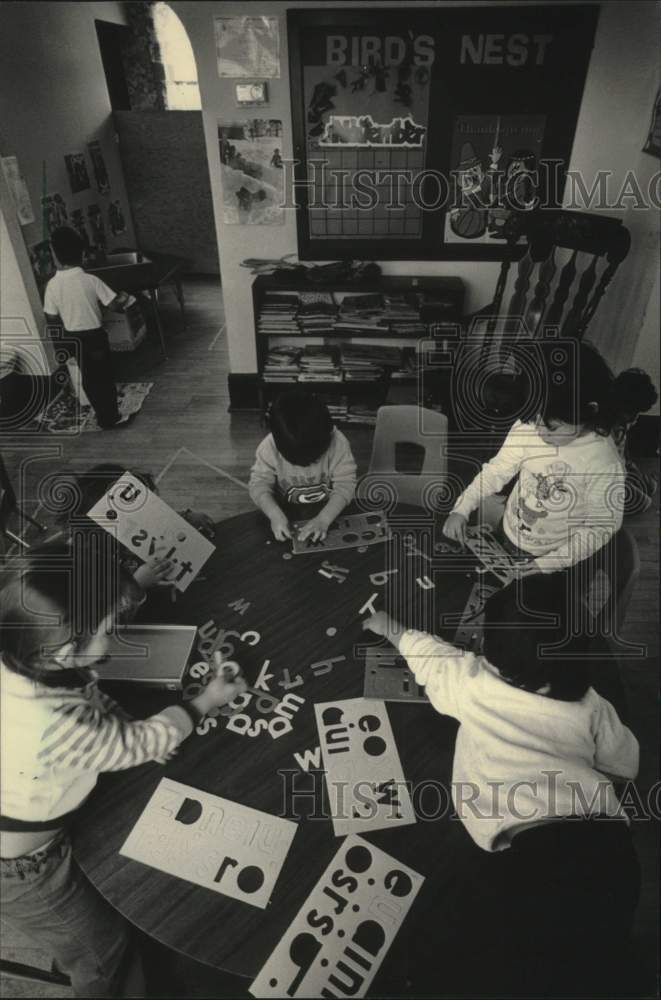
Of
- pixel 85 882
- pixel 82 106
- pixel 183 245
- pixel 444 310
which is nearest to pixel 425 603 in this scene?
pixel 85 882

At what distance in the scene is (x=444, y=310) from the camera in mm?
3193

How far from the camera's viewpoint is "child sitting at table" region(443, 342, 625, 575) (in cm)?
161

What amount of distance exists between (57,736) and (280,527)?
0.79 m

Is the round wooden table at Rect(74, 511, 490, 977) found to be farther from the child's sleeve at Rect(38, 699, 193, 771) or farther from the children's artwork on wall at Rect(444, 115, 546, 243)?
the children's artwork on wall at Rect(444, 115, 546, 243)

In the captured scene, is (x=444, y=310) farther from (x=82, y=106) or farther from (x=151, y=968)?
(x=151, y=968)

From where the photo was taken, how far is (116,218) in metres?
4.82

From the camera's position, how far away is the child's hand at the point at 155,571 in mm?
1480

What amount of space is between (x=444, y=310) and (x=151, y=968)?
296 cm

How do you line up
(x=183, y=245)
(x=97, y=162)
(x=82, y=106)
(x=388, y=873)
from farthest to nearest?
1. (x=183, y=245)
2. (x=97, y=162)
3. (x=82, y=106)
4. (x=388, y=873)

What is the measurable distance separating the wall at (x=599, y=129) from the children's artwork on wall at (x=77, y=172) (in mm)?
1019

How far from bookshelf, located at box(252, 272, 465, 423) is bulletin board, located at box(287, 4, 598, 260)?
197mm

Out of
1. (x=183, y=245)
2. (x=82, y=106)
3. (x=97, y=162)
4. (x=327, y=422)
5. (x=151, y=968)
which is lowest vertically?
(x=151, y=968)

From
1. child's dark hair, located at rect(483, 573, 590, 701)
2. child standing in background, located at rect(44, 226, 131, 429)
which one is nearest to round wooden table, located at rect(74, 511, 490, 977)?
child's dark hair, located at rect(483, 573, 590, 701)

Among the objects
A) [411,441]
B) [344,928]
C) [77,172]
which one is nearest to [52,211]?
[77,172]
